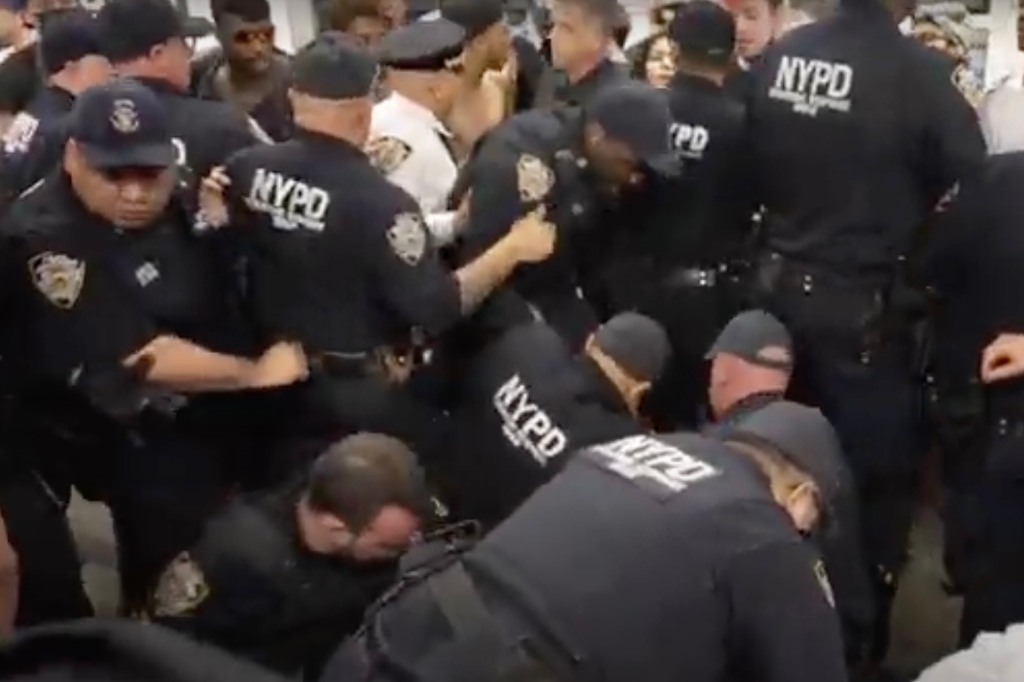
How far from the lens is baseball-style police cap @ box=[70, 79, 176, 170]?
9.00 ft

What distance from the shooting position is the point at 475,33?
393 centimetres

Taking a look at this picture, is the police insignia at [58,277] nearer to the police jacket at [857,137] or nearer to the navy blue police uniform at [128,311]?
the navy blue police uniform at [128,311]

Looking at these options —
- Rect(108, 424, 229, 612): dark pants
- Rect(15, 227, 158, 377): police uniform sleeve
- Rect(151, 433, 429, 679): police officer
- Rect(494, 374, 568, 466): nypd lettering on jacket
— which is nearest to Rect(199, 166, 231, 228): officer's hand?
Rect(15, 227, 158, 377): police uniform sleeve

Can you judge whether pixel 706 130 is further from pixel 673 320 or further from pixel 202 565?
pixel 202 565

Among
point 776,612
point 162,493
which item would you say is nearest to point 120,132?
point 162,493

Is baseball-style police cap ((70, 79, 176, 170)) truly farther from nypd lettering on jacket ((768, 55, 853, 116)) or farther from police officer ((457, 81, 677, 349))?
nypd lettering on jacket ((768, 55, 853, 116))

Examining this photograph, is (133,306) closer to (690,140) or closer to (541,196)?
(541,196)

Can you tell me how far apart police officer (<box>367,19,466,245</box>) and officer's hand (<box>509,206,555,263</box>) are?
0.32 m

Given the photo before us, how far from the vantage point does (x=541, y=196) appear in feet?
10.3

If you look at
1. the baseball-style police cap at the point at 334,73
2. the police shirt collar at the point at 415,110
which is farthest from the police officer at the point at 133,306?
the police shirt collar at the point at 415,110

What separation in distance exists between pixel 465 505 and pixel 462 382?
224mm

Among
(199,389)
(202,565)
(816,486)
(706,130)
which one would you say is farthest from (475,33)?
(816,486)

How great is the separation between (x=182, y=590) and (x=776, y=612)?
98 cm

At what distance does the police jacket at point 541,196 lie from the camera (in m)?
3.12
